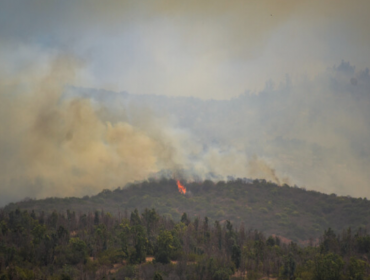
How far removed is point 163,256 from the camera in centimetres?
9344

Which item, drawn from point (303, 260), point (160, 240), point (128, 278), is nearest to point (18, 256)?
point (128, 278)

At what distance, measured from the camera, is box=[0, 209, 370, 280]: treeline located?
79.0 m

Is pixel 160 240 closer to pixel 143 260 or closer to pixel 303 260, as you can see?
pixel 143 260

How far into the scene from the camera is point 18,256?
8312cm

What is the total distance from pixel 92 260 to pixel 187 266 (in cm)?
2145

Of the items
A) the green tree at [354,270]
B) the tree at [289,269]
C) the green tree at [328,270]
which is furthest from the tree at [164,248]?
the green tree at [354,270]

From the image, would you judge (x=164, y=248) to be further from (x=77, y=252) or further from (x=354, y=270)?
(x=354, y=270)

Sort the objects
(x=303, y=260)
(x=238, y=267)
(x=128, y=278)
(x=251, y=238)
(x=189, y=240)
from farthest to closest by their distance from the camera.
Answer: (x=251, y=238), (x=189, y=240), (x=303, y=260), (x=238, y=267), (x=128, y=278)

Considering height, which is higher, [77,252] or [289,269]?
[77,252]

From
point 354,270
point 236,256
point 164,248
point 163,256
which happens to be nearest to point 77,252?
point 163,256

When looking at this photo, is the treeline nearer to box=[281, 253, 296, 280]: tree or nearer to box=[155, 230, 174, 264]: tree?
box=[281, 253, 296, 280]: tree

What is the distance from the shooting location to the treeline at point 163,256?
79.0m

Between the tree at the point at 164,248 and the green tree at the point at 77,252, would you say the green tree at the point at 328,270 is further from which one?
the green tree at the point at 77,252

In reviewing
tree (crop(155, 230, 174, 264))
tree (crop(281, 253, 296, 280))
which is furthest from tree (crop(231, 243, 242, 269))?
tree (crop(155, 230, 174, 264))
